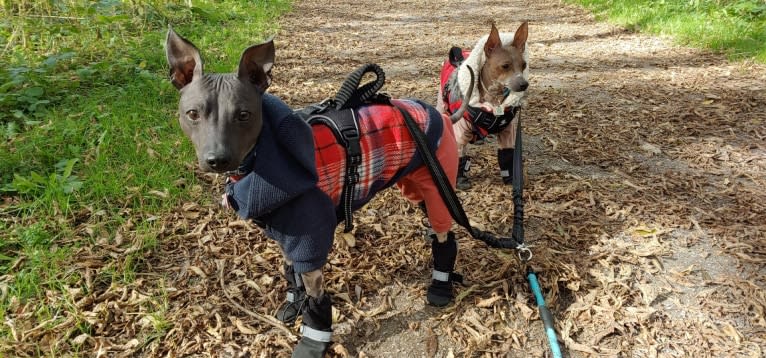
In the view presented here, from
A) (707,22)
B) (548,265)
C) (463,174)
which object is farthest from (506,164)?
A: (707,22)

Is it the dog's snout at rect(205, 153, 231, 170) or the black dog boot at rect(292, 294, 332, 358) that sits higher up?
the dog's snout at rect(205, 153, 231, 170)

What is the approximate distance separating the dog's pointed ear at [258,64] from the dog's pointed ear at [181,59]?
196mm

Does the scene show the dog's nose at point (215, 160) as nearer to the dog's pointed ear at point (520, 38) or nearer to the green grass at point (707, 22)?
the dog's pointed ear at point (520, 38)

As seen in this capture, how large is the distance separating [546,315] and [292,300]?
158 centimetres

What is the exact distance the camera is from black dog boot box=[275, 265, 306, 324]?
282cm

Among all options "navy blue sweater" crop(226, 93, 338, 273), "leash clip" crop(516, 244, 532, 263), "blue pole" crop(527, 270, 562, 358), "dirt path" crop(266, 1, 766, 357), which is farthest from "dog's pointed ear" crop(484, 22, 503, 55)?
"navy blue sweater" crop(226, 93, 338, 273)

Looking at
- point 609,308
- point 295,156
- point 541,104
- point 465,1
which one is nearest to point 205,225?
point 295,156

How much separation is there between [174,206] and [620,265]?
3.50m

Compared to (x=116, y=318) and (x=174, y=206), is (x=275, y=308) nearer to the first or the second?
(x=116, y=318)

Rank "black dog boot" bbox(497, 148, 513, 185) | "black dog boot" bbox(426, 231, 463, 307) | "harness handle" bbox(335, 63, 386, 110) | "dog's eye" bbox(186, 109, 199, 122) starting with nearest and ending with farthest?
"dog's eye" bbox(186, 109, 199, 122), "harness handle" bbox(335, 63, 386, 110), "black dog boot" bbox(426, 231, 463, 307), "black dog boot" bbox(497, 148, 513, 185)

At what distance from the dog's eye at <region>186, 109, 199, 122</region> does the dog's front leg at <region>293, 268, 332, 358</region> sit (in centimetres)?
105

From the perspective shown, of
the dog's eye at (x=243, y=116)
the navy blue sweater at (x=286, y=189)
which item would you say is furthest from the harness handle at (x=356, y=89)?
the dog's eye at (x=243, y=116)

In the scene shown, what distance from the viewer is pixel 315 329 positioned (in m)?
2.53

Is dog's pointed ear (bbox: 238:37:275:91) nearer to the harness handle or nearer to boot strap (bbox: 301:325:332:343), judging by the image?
the harness handle
